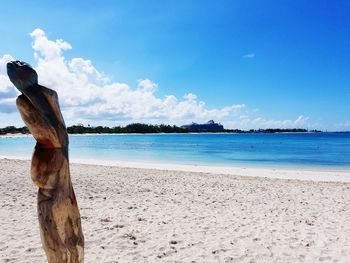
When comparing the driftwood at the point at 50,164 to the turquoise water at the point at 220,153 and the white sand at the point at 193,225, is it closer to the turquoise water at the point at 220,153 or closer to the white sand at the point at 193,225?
the white sand at the point at 193,225

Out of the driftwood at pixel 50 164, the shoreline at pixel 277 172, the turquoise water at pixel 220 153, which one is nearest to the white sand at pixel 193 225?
the driftwood at pixel 50 164

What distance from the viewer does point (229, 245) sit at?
595 cm

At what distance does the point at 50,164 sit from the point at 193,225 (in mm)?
4919

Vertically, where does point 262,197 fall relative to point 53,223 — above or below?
below

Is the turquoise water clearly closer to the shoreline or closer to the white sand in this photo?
the shoreline

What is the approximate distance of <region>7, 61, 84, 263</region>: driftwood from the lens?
2.78 metres

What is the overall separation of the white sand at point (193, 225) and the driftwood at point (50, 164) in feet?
7.75

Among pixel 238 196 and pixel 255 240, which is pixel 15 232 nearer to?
pixel 255 240

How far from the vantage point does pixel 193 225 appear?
23.8ft

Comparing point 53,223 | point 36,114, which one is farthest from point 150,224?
point 36,114

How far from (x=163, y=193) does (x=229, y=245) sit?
5574 mm

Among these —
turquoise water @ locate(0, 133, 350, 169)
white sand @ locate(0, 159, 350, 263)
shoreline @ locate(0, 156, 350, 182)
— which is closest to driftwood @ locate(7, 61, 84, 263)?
white sand @ locate(0, 159, 350, 263)

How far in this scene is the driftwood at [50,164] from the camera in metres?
2.78

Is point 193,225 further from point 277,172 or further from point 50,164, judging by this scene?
point 277,172
